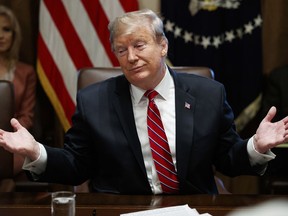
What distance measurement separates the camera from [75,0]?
146 inches

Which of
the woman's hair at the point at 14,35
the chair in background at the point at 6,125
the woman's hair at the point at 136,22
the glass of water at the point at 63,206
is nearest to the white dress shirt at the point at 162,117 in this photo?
the woman's hair at the point at 136,22

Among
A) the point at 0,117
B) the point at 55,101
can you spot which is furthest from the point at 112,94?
the point at 55,101

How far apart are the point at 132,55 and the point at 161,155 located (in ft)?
1.42

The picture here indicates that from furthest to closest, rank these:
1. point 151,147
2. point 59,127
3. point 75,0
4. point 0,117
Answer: point 59,127 → point 75,0 → point 0,117 → point 151,147

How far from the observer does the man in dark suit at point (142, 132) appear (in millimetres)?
2213

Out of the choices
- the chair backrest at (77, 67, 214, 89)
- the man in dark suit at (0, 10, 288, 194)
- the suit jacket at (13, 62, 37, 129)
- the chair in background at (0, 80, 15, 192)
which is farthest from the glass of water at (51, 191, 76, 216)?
the suit jacket at (13, 62, 37, 129)

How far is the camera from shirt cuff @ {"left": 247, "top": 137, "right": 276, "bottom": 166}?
2096mm

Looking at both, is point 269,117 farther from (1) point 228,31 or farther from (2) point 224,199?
(1) point 228,31

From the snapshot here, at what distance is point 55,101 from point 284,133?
2.08 m

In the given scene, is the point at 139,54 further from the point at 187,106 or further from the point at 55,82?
the point at 55,82

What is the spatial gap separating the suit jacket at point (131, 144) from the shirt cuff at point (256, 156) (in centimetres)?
3

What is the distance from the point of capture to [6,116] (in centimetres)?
252

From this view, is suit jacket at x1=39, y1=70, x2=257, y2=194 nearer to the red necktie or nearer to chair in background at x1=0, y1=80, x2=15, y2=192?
the red necktie

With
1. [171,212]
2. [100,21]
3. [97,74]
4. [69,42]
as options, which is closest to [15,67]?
[69,42]
